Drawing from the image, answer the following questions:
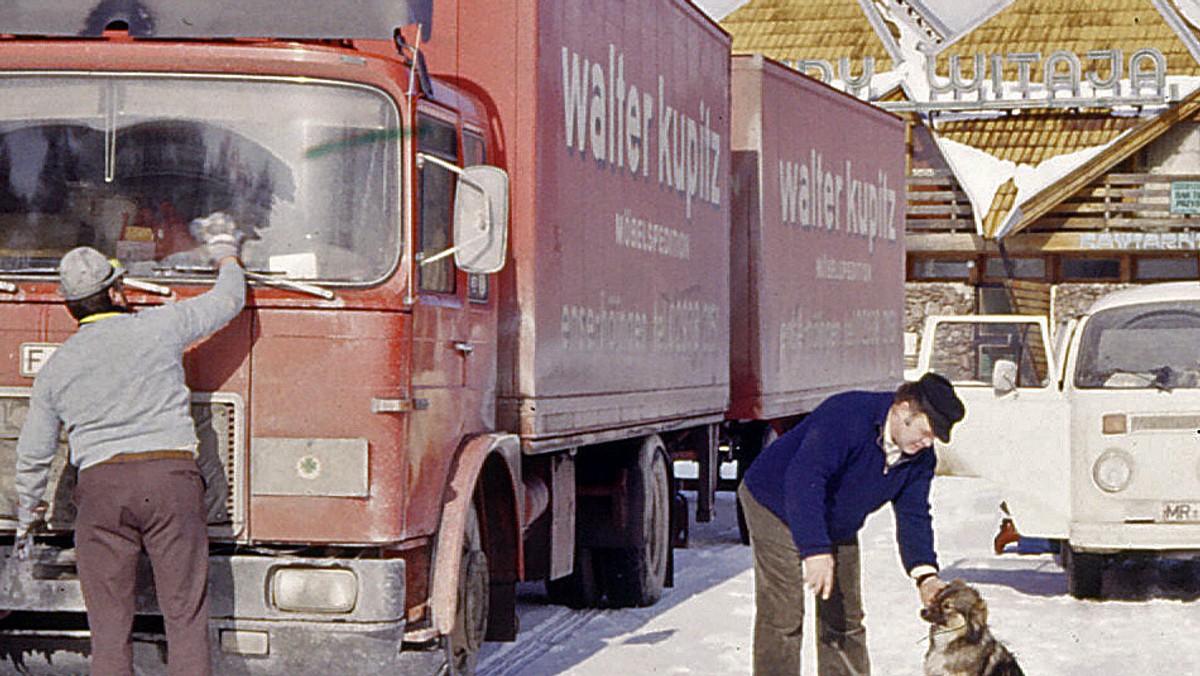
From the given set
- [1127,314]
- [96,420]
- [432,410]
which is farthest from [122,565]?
[1127,314]

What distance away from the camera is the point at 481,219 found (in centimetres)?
851

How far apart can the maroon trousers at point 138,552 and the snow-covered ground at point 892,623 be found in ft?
9.52

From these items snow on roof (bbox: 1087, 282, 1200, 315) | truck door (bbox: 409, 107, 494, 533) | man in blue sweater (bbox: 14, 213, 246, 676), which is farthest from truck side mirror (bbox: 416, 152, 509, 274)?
snow on roof (bbox: 1087, 282, 1200, 315)

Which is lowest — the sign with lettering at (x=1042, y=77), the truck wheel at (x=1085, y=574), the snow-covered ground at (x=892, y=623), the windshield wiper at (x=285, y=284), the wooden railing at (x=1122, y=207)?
the snow-covered ground at (x=892, y=623)

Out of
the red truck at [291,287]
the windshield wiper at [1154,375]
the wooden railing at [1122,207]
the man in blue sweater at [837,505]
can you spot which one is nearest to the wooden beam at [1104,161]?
the wooden railing at [1122,207]

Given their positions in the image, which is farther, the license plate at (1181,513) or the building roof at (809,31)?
the building roof at (809,31)

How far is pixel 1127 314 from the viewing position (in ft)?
47.8

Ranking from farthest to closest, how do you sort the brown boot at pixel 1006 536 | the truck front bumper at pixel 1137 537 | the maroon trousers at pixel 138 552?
the brown boot at pixel 1006 536 → the truck front bumper at pixel 1137 537 → the maroon trousers at pixel 138 552

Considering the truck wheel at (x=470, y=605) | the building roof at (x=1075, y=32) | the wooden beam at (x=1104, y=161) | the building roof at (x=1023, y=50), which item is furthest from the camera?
the building roof at (x=1075, y=32)

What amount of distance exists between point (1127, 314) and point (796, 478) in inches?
286

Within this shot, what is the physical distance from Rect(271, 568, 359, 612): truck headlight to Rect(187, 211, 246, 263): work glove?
3.95 feet

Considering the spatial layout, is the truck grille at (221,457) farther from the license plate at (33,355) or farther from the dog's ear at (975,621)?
the dog's ear at (975,621)

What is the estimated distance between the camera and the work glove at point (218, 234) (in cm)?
827

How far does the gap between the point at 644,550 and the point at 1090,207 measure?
32.4 metres
